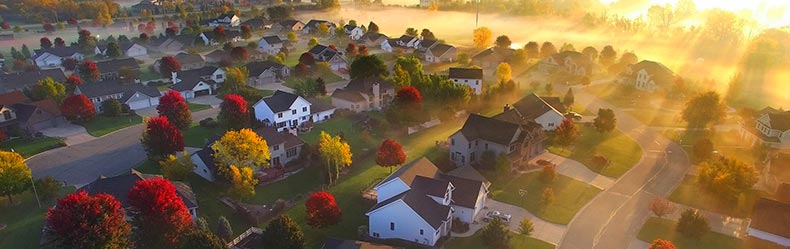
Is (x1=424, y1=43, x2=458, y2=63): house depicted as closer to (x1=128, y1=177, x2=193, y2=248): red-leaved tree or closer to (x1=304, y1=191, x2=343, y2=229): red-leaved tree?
(x1=304, y1=191, x2=343, y2=229): red-leaved tree

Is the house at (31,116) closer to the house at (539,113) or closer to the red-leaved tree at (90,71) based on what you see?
the red-leaved tree at (90,71)

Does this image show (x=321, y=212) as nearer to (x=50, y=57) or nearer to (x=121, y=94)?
(x=121, y=94)

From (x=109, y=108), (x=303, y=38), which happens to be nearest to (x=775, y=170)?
(x=109, y=108)

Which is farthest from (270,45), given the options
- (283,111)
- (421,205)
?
(421,205)

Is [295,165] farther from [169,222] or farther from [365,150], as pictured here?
[169,222]

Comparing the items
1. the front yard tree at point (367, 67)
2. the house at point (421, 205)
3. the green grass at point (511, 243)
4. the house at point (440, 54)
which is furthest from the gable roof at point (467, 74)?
the green grass at point (511, 243)

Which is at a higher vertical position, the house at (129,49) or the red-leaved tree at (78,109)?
the house at (129,49)
